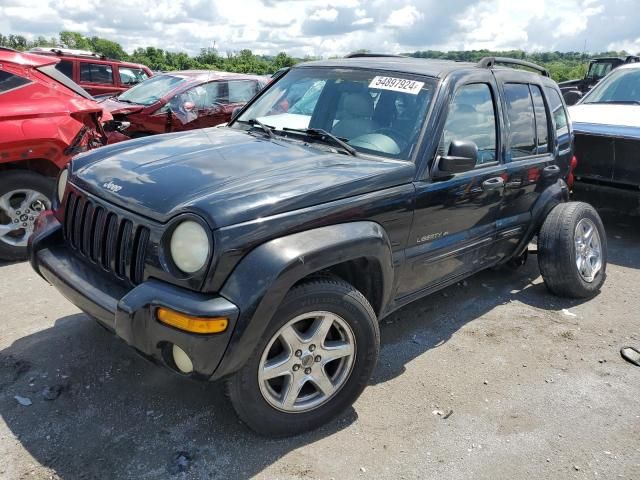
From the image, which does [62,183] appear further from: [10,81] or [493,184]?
[493,184]

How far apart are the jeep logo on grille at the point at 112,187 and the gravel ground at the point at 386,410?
3.72ft

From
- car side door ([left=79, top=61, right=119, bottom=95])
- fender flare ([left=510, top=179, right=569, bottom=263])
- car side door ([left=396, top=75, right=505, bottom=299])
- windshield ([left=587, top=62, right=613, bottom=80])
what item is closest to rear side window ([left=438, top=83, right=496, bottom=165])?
car side door ([left=396, top=75, right=505, bottom=299])

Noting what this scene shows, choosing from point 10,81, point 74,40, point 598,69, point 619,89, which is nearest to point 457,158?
point 10,81

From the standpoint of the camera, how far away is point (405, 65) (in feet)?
12.2

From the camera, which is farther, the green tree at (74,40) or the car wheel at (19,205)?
the green tree at (74,40)

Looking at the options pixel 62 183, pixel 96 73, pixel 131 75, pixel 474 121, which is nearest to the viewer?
pixel 62 183

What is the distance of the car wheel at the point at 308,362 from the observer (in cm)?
255

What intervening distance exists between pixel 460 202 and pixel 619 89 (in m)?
5.43

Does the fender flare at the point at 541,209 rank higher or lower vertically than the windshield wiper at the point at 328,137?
lower

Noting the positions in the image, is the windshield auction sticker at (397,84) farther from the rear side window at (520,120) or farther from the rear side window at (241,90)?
the rear side window at (241,90)

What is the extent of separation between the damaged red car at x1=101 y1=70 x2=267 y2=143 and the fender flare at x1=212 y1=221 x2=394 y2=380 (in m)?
6.38

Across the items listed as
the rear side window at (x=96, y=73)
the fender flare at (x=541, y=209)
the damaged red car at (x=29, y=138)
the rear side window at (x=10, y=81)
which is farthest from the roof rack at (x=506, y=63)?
the rear side window at (x=96, y=73)

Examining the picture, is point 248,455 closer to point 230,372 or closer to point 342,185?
point 230,372

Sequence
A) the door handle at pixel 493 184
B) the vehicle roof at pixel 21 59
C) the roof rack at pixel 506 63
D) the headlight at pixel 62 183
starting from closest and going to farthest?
the headlight at pixel 62 183, the door handle at pixel 493 184, the roof rack at pixel 506 63, the vehicle roof at pixel 21 59
